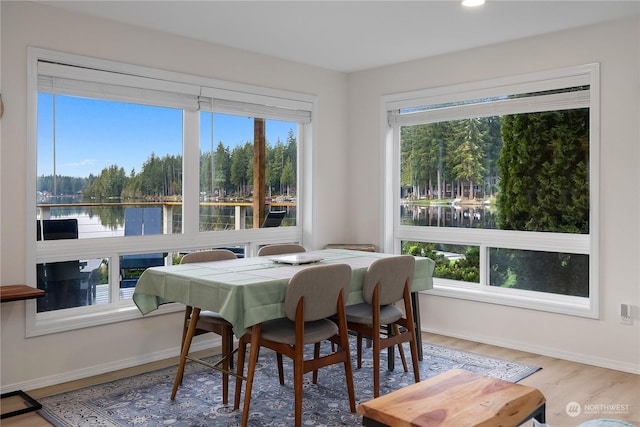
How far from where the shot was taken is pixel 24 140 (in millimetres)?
3549

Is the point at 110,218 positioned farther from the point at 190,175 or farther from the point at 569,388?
the point at 569,388

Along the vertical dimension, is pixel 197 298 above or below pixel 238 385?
above

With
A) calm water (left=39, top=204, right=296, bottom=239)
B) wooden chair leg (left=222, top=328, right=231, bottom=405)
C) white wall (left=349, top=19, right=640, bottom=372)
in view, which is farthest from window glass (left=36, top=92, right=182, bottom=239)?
white wall (left=349, top=19, right=640, bottom=372)

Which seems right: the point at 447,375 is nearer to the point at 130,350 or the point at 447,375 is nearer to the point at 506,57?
the point at 130,350

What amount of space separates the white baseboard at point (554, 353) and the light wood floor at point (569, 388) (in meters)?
0.06

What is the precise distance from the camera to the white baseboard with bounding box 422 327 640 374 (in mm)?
3945

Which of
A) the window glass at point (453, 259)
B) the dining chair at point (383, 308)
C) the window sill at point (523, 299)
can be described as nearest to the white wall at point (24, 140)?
the dining chair at point (383, 308)

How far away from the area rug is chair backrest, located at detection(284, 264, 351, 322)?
0.59m

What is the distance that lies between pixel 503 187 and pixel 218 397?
2.92 meters

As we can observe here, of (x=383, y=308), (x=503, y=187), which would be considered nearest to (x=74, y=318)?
(x=383, y=308)

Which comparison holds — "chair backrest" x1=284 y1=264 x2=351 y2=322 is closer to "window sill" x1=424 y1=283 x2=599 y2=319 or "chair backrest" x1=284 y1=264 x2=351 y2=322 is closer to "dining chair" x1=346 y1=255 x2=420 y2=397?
"dining chair" x1=346 y1=255 x2=420 y2=397

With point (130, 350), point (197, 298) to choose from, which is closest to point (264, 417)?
point (197, 298)

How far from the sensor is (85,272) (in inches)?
156

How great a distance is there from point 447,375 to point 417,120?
10.3 feet
